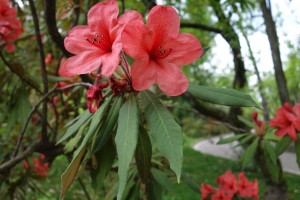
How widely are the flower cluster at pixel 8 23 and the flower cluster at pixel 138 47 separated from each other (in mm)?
798

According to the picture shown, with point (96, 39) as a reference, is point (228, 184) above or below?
below

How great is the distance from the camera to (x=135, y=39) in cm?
89

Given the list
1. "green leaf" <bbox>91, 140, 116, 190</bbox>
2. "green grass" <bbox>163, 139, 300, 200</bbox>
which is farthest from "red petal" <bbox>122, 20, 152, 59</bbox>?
"green grass" <bbox>163, 139, 300, 200</bbox>

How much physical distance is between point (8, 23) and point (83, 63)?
0.86 m

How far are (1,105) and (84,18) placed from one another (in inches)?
34.2

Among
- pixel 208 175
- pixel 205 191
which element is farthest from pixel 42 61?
pixel 208 175

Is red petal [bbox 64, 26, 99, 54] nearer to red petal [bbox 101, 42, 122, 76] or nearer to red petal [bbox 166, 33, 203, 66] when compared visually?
red petal [bbox 101, 42, 122, 76]

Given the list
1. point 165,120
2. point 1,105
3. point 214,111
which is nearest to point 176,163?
point 165,120

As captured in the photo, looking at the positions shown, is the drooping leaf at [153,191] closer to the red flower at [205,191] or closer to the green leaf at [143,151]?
the red flower at [205,191]

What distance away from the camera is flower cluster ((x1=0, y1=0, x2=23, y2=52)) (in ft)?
5.46

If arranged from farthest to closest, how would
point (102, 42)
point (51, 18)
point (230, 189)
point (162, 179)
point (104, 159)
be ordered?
1. point (230, 189)
2. point (162, 179)
3. point (51, 18)
4. point (104, 159)
5. point (102, 42)

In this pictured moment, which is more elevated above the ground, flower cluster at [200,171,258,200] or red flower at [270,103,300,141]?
red flower at [270,103,300,141]

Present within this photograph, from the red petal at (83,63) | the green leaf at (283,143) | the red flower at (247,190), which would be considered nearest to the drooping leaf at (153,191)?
the green leaf at (283,143)

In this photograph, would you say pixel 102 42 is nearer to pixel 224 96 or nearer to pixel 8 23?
pixel 224 96
